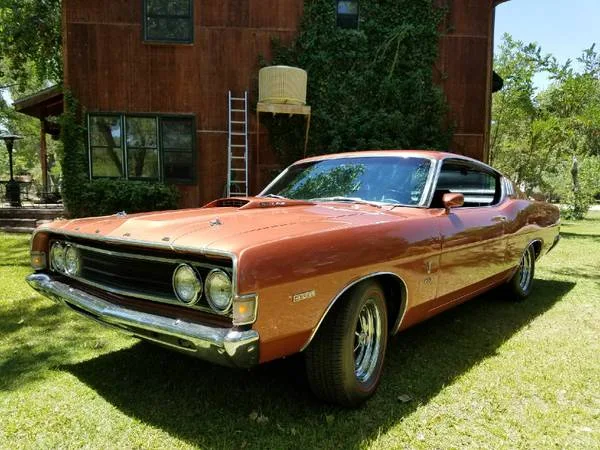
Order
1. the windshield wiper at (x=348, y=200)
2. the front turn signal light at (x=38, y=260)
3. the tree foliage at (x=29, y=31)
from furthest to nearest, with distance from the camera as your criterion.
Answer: the tree foliage at (x=29, y=31)
the windshield wiper at (x=348, y=200)
the front turn signal light at (x=38, y=260)

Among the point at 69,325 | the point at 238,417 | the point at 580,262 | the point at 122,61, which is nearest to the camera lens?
the point at 238,417

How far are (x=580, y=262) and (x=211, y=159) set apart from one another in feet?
25.5

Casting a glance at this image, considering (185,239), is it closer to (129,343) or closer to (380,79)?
(129,343)

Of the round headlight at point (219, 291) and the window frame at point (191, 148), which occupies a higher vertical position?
the window frame at point (191, 148)

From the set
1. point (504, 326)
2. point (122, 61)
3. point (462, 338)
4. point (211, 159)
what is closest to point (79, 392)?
point (462, 338)

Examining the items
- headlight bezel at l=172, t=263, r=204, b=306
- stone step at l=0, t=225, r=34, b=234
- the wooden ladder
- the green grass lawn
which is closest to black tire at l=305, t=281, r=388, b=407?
the green grass lawn

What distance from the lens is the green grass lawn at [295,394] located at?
2.46m

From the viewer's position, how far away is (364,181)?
374cm

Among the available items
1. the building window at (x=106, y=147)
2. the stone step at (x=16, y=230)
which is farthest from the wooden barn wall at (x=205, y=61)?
the stone step at (x=16, y=230)

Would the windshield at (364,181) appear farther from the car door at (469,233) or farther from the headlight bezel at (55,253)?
the headlight bezel at (55,253)

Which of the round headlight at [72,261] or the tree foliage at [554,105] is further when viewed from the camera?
the tree foliage at [554,105]

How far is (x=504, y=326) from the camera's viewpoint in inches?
170

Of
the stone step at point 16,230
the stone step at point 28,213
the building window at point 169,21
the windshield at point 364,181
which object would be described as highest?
the building window at point 169,21

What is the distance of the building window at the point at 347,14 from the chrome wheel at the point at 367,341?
9.96m
